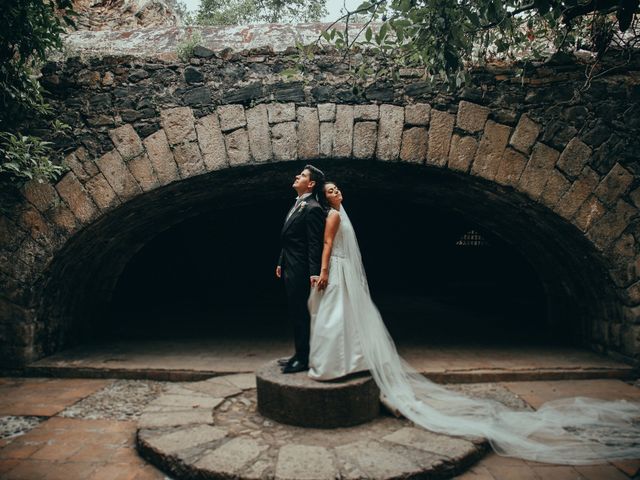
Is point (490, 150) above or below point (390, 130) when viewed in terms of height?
below

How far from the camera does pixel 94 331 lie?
565 centimetres

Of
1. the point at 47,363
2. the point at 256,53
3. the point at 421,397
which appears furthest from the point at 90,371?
the point at 256,53

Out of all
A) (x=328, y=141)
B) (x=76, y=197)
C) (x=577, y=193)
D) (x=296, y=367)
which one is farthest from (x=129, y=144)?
(x=577, y=193)

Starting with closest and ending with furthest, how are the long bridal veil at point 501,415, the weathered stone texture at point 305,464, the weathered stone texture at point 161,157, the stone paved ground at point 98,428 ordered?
1. the weathered stone texture at point 305,464
2. the stone paved ground at point 98,428
3. the long bridal veil at point 501,415
4. the weathered stone texture at point 161,157

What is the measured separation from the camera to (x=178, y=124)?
438cm

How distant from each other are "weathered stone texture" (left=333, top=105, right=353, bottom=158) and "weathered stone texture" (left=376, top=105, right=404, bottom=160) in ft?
0.87

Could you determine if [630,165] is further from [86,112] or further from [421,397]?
[86,112]

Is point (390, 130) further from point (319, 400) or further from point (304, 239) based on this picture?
point (319, 400)

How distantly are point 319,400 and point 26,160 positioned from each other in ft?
10.2

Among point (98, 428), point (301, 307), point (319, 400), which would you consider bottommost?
point (98, 428)

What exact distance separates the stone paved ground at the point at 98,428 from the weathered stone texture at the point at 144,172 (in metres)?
1.78

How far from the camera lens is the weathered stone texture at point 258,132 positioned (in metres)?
4.39

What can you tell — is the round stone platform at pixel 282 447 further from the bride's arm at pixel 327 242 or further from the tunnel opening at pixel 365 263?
the tunnel opening at pixel 365 263

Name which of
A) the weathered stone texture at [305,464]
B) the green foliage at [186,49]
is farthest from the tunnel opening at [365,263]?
the weathered stone texture at [305,464]
